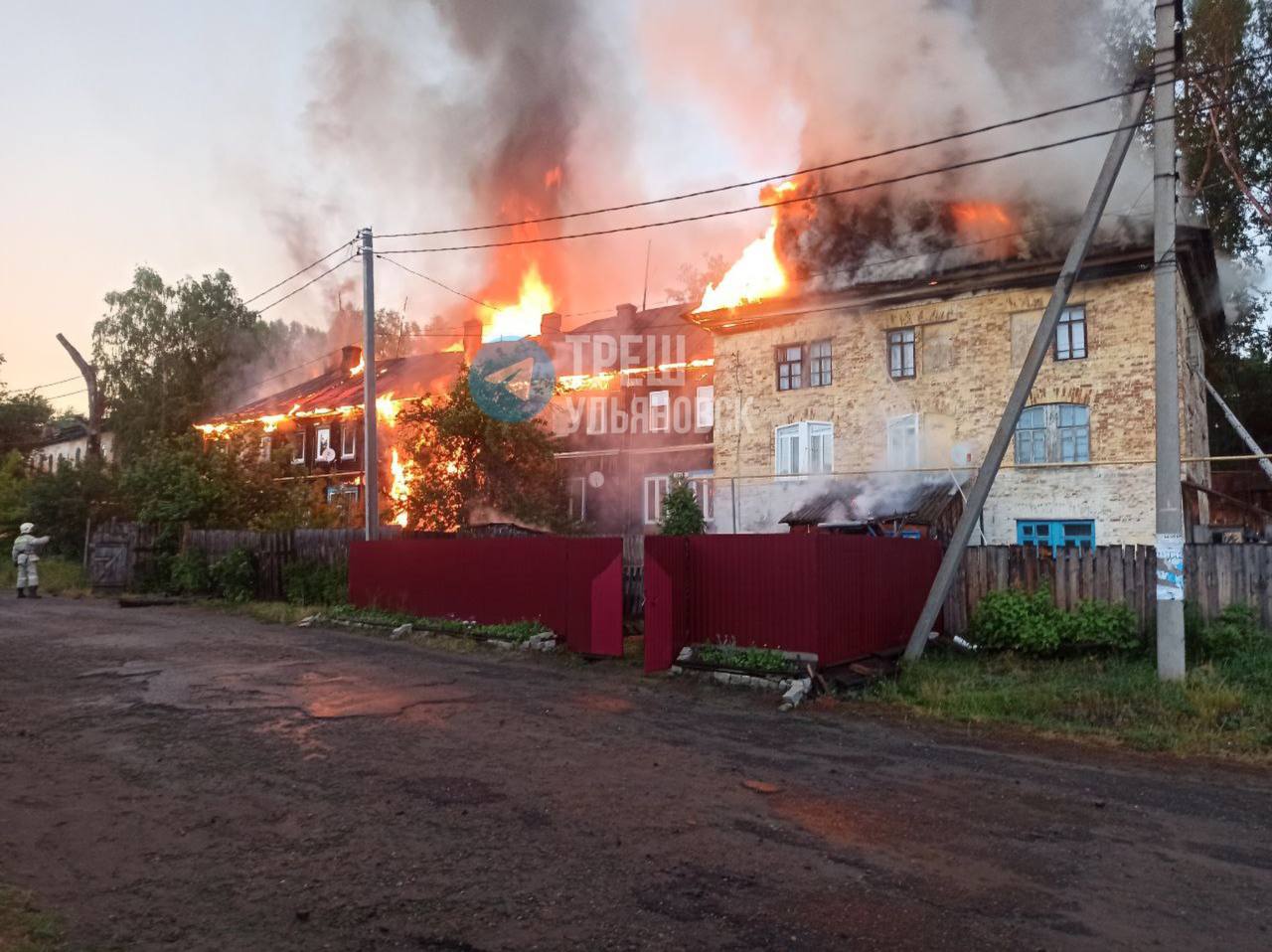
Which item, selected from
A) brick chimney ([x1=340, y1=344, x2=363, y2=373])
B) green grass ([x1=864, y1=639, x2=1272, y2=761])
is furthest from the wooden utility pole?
green grass ([x1=864, y1=639, x2=1272, y2=761])

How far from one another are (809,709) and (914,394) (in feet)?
45.4

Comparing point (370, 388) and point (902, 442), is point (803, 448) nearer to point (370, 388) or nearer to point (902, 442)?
point (902, 442)

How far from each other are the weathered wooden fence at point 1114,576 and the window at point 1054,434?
7951mm

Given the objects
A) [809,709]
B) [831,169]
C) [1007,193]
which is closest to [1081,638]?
[809,709]

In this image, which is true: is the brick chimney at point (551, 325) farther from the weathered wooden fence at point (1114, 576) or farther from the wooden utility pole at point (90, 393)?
the weathered wooden fence at point (1114, 576)

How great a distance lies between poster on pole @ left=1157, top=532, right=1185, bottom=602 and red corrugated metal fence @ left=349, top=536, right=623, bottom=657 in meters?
6.99

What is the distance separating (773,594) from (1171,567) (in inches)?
178

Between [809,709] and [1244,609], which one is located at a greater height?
[1244,609]

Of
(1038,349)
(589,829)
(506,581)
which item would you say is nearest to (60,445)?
(506,581)

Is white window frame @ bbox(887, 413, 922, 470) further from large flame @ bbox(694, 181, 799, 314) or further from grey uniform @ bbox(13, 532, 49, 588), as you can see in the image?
grey uniform @ bbox(13, 532, 49, 588)

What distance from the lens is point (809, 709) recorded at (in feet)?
32.7

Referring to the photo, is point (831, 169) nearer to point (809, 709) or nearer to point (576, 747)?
point (809, 709)

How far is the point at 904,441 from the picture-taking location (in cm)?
2209

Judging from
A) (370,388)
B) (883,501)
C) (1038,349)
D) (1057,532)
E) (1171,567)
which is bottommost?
(1171,567)
